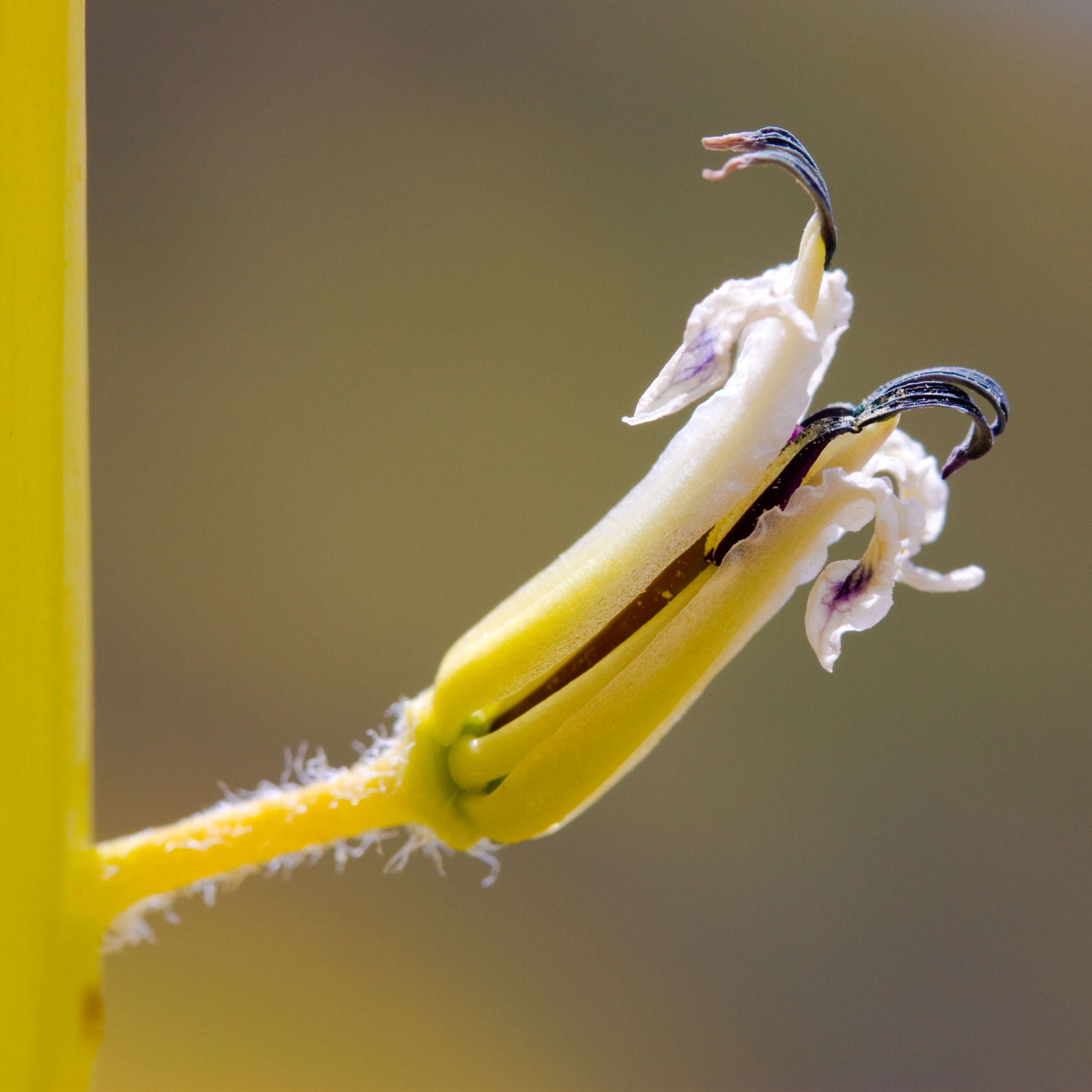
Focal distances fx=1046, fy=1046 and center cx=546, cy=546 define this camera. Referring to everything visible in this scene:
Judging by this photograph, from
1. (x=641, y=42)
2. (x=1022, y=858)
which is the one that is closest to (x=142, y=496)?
(x=641, y=42)

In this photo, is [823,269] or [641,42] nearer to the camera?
[823,269]

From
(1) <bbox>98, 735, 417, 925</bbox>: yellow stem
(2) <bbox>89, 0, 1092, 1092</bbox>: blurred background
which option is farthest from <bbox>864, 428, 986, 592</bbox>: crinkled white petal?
(2) <bbox>89, 0, 1092, 1092</bbox>: blurred background

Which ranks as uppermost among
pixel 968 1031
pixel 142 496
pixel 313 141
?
pixel 313 141

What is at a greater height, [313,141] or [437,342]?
[313,141]

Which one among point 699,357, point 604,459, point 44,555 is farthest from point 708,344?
point 604,459

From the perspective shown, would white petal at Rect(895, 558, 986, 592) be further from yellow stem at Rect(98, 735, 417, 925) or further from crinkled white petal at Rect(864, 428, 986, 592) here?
yellow stem at Rect(98, 735, 417, 925)

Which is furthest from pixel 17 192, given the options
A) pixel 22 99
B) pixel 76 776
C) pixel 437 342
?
pixel 437 342

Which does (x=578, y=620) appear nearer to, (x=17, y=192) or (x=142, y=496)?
(x=17, y=192)

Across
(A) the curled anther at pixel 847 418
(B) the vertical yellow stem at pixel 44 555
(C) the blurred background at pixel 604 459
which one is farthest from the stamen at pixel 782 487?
(C) the blurred background at pixel 604 459
